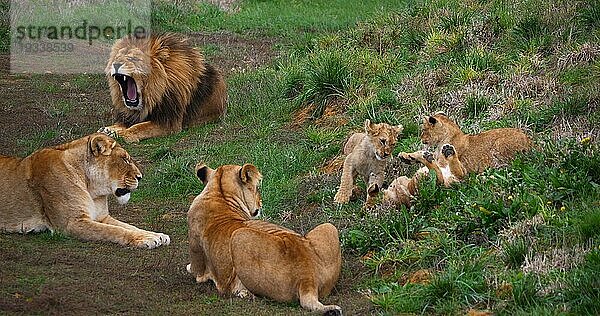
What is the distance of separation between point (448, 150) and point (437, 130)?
49cm

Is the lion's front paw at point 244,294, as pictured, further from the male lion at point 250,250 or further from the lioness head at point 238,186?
the lioness head at point 238,186

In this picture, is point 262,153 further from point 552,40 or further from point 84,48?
point 84,48

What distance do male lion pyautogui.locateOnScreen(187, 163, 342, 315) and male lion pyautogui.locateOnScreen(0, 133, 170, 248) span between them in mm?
1016

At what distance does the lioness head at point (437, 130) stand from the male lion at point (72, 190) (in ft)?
7.03

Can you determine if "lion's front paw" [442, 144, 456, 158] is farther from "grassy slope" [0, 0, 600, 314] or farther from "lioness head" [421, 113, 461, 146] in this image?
"lioness head" [421, 113, 461, 146]

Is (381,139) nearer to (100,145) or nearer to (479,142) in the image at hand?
(479,142)

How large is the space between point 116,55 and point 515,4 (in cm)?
467

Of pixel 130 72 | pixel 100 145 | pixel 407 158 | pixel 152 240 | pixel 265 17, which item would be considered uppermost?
pixel 407 158

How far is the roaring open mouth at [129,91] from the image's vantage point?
465 inches

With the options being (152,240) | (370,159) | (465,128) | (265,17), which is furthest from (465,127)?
(265,17)

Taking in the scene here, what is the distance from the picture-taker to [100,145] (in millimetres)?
7750

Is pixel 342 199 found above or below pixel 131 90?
above

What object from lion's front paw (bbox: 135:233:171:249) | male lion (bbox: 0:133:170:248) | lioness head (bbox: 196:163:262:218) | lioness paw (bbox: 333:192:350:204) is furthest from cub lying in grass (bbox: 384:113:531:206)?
→ male lion (bbox: 0:133:170:248)

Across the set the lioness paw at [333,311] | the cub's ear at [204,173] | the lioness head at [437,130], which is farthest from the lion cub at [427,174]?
the lioness paw at [333,311]
